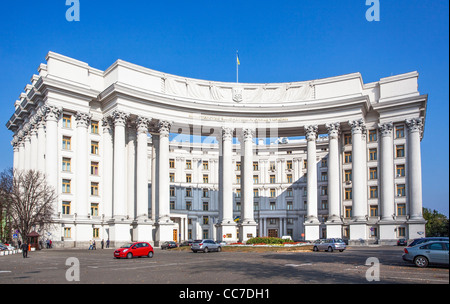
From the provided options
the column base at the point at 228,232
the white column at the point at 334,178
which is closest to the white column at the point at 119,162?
the column base at the point at 228,232

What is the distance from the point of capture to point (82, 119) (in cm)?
5794

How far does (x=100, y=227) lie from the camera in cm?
5834

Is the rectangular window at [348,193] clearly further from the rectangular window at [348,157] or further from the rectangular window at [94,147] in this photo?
the rectangular window at [94,147]

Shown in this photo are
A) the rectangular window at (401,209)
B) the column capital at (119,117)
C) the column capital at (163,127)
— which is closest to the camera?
the column capital at (119,117)

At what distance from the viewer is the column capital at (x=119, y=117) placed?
57.6m

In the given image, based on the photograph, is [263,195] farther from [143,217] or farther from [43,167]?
[43,167]

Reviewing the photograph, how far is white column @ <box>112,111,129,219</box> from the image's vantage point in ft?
187

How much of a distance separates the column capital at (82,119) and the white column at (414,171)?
145ft

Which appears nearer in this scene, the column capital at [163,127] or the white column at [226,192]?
the column capital at [163,127]

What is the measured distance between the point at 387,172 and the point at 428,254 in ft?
125

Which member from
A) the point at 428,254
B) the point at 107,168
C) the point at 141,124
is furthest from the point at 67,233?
the point at 428,254
